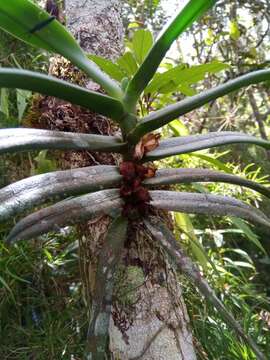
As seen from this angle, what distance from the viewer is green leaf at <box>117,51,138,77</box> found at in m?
0.84

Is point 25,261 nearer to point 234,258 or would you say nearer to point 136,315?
point 136,315

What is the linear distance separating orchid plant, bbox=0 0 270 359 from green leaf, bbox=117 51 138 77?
0.16 m

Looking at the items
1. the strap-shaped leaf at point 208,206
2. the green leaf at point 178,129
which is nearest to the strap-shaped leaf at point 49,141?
the strap-shaped leaf at point 208,206

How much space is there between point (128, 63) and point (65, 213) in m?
0.39

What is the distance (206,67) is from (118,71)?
0.54ft

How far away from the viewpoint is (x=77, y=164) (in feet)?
2.68

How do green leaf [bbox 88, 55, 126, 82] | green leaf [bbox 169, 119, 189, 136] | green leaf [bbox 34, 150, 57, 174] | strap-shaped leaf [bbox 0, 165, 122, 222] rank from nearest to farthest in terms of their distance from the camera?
strap-shaped leaf [bbox 0, 165, 122, 222]
green leaf [bbox 88, 55, 126, 82]
green leaf [bbox 34, 150, 57, 174]
green leaf [bbox 169, 119, 189, 136]

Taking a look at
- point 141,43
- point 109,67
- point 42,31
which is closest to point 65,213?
point 42,31

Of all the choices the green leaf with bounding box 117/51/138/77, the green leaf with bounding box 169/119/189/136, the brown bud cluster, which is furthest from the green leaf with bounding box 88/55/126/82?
the green leaf with bounding box 169/119/189/136

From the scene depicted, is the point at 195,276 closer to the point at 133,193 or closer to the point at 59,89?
the point at 133,193

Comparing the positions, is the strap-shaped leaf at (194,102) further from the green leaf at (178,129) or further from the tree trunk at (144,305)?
the green leaf at (178,129)

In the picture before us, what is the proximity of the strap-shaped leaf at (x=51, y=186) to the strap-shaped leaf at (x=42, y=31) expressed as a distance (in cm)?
13

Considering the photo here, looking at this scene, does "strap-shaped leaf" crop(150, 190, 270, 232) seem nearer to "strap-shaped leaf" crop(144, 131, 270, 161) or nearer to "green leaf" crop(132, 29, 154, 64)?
"strap-shaped leaf" crop(144, 131, 270, 161)

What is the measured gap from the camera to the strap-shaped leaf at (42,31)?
0.62 metres
